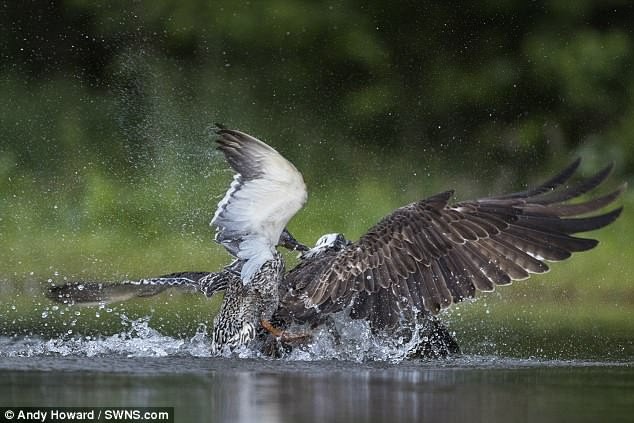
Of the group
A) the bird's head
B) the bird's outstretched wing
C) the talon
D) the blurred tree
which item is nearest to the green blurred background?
the blurred tree

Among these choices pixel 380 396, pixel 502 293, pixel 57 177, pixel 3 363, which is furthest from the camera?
pixel 57 177

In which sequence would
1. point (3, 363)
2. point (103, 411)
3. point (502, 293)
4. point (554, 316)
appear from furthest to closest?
point (502, 293)
point (554, 316)
point (3, 363)
point (103, 411)

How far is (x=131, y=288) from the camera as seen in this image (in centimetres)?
1077

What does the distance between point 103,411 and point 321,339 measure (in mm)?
2591

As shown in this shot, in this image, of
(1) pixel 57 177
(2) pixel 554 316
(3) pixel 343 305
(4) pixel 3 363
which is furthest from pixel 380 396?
(1) pixel 57 177

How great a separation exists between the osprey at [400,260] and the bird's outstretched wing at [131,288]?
0.33 meters

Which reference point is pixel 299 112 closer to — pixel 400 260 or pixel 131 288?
pixel 131 288

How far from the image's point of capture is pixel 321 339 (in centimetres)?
1030

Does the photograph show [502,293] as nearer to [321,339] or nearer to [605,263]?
[605,263]

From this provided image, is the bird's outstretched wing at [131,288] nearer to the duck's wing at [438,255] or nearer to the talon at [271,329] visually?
the talon at [271,329]

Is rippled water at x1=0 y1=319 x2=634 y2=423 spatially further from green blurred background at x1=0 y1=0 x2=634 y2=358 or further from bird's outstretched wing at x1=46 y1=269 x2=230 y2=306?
green blurred background at x1=0 y1=0 x2=634 y2=358

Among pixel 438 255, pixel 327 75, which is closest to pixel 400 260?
pixel 438 255

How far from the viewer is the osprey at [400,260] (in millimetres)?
9898

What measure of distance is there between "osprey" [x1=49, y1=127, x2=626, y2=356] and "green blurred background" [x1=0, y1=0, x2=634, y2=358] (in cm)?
528
